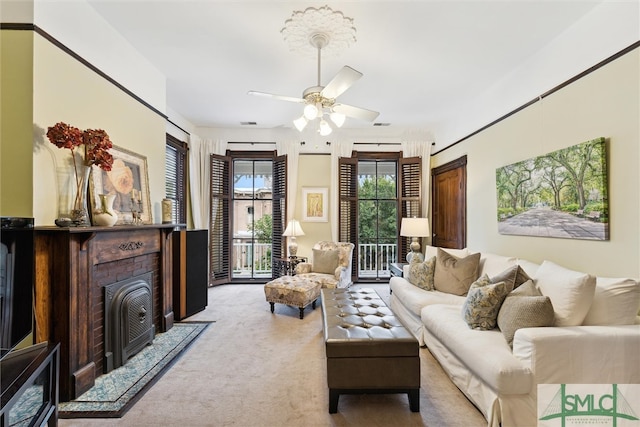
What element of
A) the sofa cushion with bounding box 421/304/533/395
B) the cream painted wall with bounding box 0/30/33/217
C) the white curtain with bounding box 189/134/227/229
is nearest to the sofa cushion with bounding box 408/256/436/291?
the sofa cushion with bounding box 421/304/533/395

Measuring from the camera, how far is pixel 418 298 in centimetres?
314

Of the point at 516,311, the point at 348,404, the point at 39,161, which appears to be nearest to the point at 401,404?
the point at 348,404

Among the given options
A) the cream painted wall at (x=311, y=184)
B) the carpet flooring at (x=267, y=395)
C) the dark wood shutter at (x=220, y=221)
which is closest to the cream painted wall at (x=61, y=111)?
the carpet flooring at (x=267, y=395)

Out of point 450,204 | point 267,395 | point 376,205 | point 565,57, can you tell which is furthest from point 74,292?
point 450,204

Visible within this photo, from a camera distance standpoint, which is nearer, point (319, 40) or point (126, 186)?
point (319, 40)

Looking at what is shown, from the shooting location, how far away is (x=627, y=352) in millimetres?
1790

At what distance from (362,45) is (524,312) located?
108 inches

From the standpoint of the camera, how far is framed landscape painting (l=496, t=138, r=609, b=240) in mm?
2328

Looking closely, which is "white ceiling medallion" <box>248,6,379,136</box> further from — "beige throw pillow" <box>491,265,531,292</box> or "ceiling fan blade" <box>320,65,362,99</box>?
"beige throw pillow" <box>491,265,531,292</box>

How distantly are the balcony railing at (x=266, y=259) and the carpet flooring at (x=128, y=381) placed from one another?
2.71 m

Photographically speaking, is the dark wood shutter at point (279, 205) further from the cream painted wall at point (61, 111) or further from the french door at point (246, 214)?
the cream painted wall at point (61, 111)

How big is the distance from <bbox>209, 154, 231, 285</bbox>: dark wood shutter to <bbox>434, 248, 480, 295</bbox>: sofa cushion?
3.99m

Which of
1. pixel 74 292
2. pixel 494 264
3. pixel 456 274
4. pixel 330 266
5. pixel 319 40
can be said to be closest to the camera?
pixel 74 292

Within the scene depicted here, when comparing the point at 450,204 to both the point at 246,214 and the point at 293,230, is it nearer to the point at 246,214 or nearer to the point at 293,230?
the point at 293,230
